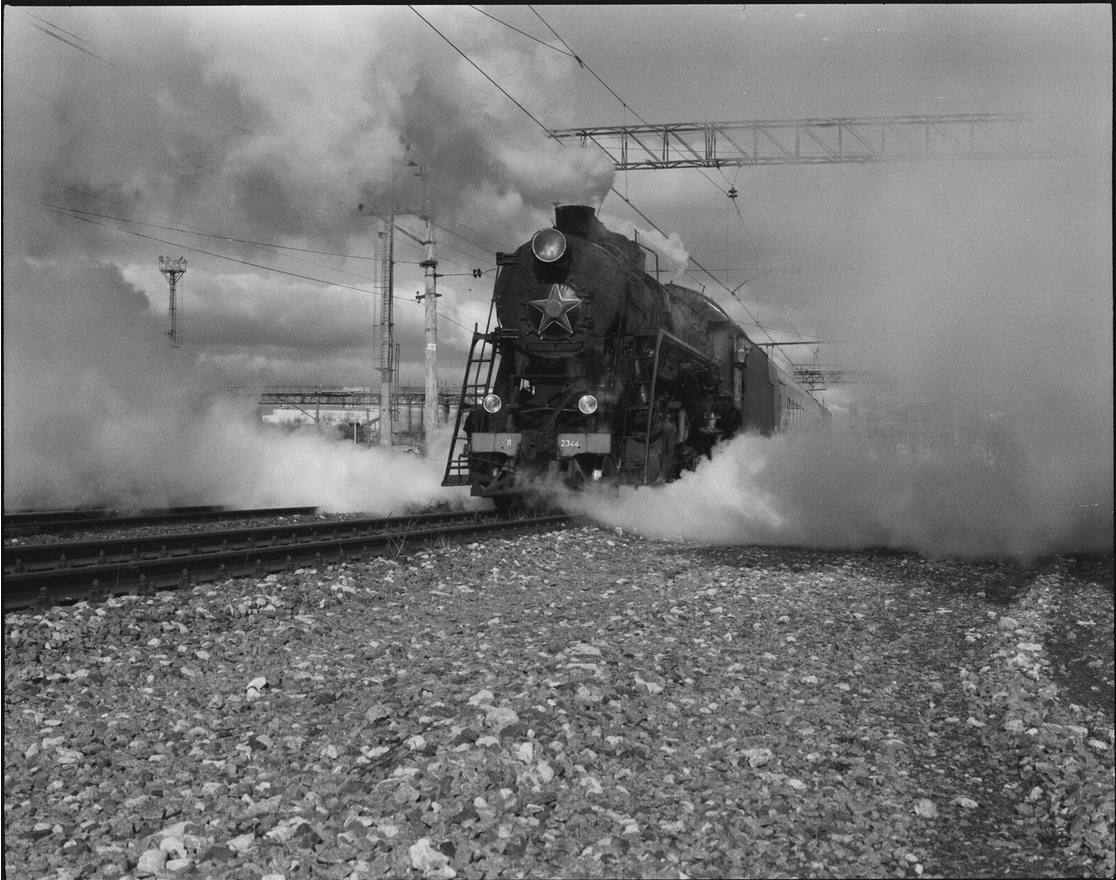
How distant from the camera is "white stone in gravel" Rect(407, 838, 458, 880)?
324 centimetres

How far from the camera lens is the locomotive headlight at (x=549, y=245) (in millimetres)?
12891

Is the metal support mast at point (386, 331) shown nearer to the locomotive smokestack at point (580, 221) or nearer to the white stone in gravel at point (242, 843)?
the locomotive smokestack at point (580, 221)

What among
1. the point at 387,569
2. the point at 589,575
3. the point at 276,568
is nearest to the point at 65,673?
the point at 276,568

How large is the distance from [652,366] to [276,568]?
6.72 metres

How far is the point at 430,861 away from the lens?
3291 mm

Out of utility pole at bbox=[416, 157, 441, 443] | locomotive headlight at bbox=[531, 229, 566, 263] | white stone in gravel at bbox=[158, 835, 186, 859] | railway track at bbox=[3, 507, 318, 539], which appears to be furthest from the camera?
utility pole at bbox=[416, 157, 441, 443]

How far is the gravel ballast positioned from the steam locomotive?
5468 mm

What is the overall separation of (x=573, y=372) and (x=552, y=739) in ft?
30.4

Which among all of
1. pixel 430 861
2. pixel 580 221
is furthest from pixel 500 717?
pixel 580 221

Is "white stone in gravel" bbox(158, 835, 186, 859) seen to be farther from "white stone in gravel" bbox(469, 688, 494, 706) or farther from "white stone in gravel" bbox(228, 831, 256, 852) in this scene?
"white stone in gravel" bbox(469, 688, 494, 706)

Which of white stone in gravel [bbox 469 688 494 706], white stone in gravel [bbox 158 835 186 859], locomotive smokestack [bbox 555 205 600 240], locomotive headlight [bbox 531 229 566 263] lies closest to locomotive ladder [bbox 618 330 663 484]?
locomotive headlight [bbox 531 229 566 263]

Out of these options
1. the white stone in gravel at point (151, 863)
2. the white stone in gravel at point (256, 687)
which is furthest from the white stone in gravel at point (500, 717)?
the white stone in gravel at point (151, 863)

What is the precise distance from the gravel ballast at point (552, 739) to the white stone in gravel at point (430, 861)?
0.04ft

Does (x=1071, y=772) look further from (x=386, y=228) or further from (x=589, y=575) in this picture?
(x=386, y=228)
